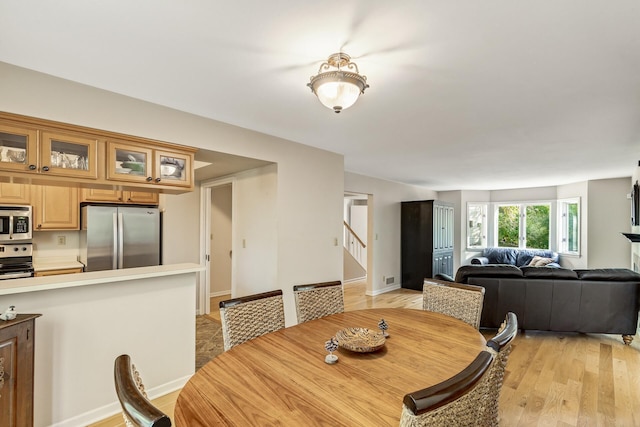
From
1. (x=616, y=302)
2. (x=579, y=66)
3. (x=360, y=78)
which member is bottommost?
(x=616, y=302)

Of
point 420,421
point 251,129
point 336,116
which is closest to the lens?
point 420,421

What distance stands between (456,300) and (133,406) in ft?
7.16

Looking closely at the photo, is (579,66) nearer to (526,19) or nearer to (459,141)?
(526,19)

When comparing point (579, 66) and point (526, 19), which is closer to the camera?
point (526, 19)

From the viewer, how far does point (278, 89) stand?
2.18m

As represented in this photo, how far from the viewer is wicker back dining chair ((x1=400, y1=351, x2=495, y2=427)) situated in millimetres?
729

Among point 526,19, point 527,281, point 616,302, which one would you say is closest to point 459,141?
point 527,281

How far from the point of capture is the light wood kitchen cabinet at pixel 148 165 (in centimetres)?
231

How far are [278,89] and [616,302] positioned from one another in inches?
170

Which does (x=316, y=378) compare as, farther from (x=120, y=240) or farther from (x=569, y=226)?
(x=569, y=226)

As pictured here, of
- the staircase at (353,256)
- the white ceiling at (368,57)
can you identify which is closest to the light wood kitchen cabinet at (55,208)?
the white ceiling at (368,57)

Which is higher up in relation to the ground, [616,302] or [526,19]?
[526,19]

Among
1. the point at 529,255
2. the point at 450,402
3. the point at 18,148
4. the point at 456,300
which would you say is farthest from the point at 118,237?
the point at 529,255

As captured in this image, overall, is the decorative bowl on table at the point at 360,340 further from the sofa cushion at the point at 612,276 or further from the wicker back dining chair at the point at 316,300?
the sofa cushion at the point at 612,276
